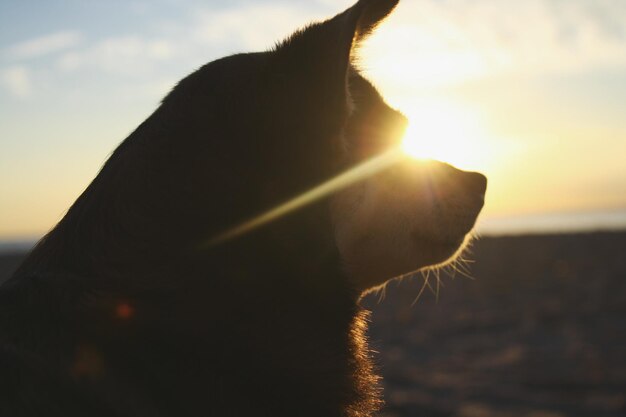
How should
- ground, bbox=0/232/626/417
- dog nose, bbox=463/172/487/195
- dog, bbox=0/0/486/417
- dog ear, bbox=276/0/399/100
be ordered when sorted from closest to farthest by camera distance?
1. dog, bbox=0/0/486/417
2. dog ear, bbox=276/0/399/100
3. dog nose, bbox=463/172/487/195
4. ground, bbox=0/232/626/417

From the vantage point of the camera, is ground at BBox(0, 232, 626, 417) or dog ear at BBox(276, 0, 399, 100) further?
ground at BBox(0, 232, 626, 417)

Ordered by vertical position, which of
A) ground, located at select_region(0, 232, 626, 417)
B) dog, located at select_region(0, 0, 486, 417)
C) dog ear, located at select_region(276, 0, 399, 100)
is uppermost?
dog ear, located at select_region(276, 0, 399, 100)

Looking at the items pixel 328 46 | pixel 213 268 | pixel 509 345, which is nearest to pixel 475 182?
pixel 328 46

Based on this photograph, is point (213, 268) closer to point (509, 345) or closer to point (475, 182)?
point (475, 182)

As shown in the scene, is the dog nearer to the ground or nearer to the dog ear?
the dog ear

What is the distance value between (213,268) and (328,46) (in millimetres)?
866

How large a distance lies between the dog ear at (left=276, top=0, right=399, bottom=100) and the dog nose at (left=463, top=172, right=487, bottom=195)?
1200mm

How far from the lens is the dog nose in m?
3.39

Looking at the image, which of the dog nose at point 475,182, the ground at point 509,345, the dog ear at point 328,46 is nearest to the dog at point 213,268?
the dog ear at point 328,46

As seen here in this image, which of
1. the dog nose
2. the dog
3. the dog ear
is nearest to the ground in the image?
the dog nose

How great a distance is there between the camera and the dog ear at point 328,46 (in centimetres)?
227

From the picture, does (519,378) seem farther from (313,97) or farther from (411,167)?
(313,97)

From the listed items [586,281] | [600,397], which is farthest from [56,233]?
[586,281]

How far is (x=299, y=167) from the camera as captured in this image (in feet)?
7.85
